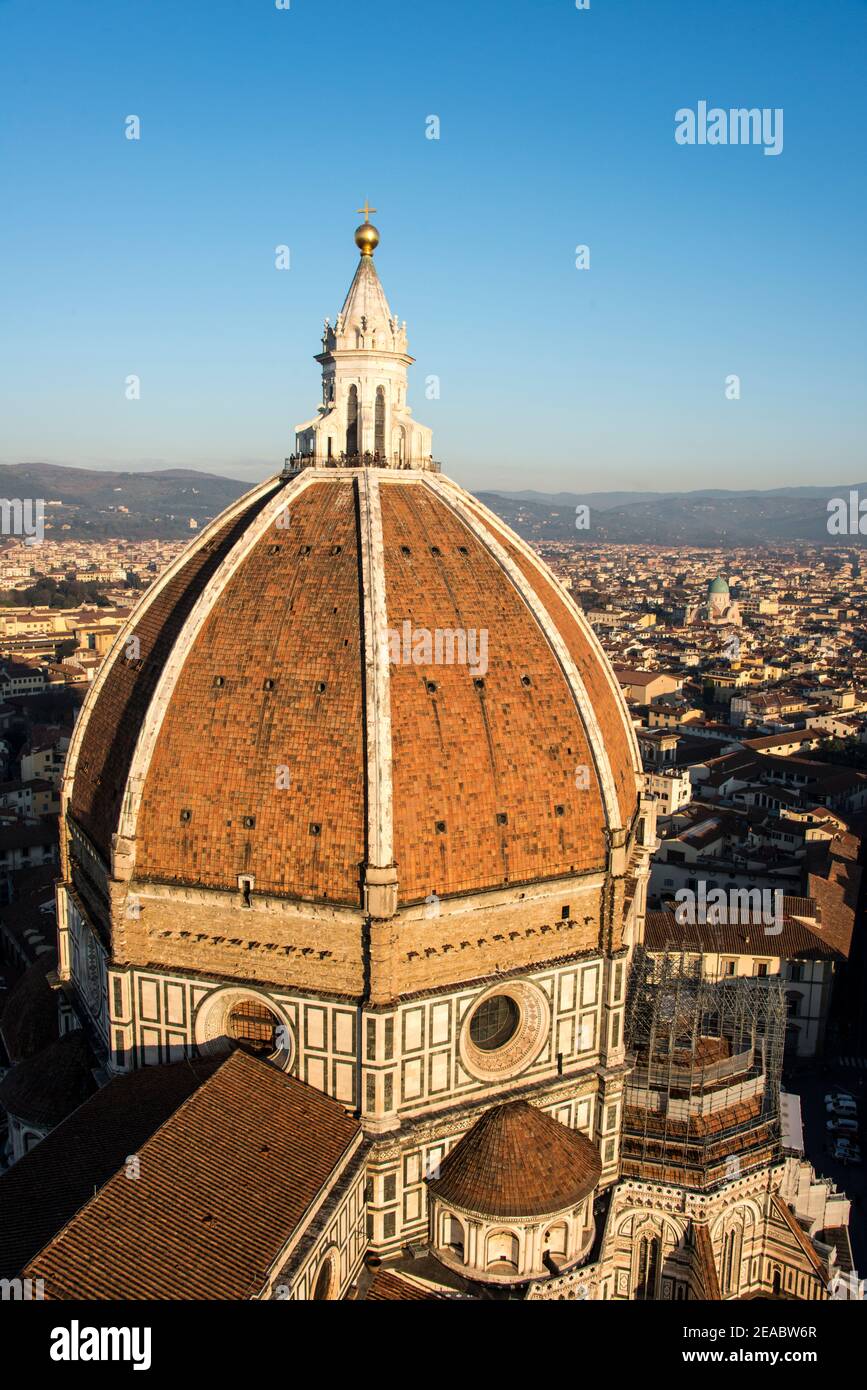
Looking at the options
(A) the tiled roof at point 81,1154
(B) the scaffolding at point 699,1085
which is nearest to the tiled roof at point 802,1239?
(B) the scaffolding at point 699,1085

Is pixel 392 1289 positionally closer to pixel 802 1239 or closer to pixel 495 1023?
pixel 495 1023

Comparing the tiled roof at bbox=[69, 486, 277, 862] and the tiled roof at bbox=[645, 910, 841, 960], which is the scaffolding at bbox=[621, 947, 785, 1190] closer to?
the tiled roof at bbox=[69, 486, 277, 862]

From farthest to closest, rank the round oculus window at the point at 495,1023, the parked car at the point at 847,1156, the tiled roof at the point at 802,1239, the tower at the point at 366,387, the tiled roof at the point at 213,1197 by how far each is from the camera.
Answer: the parked car at the point at 847,1156 < the tower at the point at 366,387 < the tiled roof at the point at 802,1239 < the round oculus window at the point at 495,1023 < the tiled roof at the point at 213,1197

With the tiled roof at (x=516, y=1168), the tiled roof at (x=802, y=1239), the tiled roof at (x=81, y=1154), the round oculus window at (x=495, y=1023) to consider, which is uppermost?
the round oculus window at (x=495, y=1023)

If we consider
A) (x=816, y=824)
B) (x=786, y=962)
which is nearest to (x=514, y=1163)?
(x=786, y=962)

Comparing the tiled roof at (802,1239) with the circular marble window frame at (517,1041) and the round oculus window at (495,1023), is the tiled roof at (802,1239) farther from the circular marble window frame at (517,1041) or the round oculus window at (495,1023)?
the round oculus window at (495,1023)

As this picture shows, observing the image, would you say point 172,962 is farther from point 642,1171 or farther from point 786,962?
point 786,962
